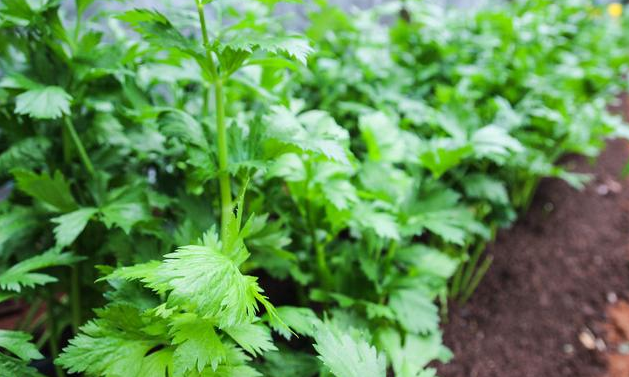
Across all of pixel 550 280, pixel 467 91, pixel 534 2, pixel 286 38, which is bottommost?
pixel 550 280

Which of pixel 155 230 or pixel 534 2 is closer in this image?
pixel 155 230

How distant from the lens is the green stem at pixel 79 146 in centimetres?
86

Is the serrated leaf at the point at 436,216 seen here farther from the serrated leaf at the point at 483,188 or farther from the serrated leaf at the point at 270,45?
the serrated leaf at the point at 270,45

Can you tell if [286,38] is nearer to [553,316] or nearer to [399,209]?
[399,209]

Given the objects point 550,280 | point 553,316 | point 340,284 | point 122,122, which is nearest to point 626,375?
point 553,316

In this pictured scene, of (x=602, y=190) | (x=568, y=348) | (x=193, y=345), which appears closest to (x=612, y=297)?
(x=568, y=348)

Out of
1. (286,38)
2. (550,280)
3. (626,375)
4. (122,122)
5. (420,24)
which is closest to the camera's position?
(286,38)

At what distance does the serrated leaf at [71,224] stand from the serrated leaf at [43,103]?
0.57 ft

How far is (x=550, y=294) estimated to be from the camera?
1442mm

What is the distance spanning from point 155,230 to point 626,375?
50.7 inches

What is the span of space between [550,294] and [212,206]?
1184 millimetres

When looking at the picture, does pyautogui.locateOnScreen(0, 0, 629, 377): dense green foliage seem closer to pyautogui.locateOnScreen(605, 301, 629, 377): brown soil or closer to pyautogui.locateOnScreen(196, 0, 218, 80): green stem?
pyautogui.locateOnScreen(196, 0, 218, 80): green stem

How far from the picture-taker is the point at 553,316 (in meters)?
1.37

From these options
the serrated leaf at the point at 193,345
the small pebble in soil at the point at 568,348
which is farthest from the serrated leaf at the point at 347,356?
the small pebble in soil at the point at 568,348
